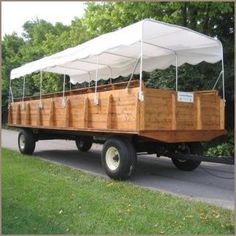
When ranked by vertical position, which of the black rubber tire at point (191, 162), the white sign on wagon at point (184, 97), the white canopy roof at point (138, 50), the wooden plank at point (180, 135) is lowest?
the black rubber tire at point (191, 162)

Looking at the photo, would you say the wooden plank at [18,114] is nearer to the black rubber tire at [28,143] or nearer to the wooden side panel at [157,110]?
the black rubber tire at [28,143]

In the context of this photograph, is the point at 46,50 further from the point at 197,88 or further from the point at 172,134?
the point at 172,134

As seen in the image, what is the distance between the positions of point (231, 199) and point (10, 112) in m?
11.5

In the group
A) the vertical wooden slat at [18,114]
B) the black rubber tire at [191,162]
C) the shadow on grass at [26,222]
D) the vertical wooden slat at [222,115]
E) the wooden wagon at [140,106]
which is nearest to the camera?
the shadow on grass at [26,222]

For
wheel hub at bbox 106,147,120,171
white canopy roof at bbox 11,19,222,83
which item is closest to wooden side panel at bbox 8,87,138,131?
wheel hub at bbox 106,147,120,171

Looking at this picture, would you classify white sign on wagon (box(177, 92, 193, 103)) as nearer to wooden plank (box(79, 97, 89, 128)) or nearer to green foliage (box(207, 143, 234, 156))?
wooden plank (box(79, 97, 89, 128))

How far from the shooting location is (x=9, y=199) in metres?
7.66

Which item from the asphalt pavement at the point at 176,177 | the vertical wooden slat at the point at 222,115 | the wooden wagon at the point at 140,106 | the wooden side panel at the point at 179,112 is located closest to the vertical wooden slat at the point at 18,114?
the asphalt pavement at the point at 176,177

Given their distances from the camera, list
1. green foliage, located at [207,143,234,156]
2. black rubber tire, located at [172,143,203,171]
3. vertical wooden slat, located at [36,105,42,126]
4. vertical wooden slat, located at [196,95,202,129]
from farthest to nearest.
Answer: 1. green foliage, located at [207,143,234,156]
2. vertical wooden slat, located at [36,105,42,126]
3. black rubber tire, located at [172,143,203,171]
4. vertical wooden slat, located at [196,95,202,129]

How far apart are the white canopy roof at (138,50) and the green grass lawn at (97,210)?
339cm

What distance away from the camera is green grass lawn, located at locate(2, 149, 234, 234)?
609 cm

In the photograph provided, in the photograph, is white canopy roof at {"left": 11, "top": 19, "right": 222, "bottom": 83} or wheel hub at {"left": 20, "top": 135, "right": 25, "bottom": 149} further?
wheel hub at {"left": 20, "top": 135, "right": 25, "bottom": 149}

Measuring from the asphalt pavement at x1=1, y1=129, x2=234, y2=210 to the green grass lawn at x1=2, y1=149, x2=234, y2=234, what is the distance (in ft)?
1.98

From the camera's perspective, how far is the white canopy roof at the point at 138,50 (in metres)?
10.2
